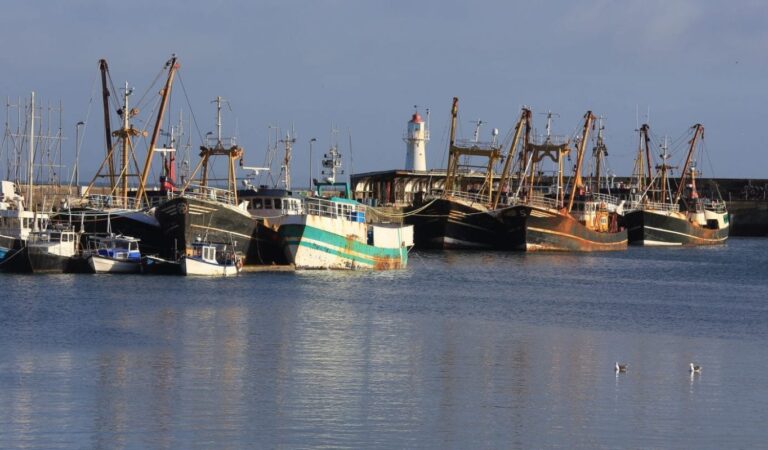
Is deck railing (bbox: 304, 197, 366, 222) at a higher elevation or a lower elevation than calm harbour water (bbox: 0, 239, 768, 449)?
higher

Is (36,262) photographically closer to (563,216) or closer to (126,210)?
(126,210)

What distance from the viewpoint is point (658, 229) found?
121 metres

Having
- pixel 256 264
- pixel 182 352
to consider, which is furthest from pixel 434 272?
pixel 182 352

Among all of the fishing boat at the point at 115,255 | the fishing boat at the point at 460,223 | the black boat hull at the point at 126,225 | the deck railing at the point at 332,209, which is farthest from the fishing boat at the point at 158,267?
the fishing boat at the point at 460,223

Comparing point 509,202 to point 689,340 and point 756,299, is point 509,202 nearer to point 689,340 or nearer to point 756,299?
point 756,299

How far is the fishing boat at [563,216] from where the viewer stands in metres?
99.4

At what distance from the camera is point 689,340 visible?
43.9 m

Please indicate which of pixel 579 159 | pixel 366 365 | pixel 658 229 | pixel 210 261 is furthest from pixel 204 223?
pixel 658 229

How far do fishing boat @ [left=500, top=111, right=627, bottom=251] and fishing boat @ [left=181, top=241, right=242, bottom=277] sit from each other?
3841cm

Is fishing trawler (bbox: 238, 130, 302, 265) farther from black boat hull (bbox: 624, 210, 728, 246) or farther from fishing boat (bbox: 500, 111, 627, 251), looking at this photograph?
black boat hull (bbox: 624, 210, 728, 246)

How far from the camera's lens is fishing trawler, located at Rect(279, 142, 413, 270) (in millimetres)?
66375

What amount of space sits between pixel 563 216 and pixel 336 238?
35.6 m

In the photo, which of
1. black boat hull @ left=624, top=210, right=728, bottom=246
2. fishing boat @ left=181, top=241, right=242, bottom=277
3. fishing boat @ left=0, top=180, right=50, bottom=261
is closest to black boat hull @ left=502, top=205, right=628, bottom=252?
black boat hull @ left=624, top=210, right=728, bottom=246

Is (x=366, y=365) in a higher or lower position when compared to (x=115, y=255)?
lower
